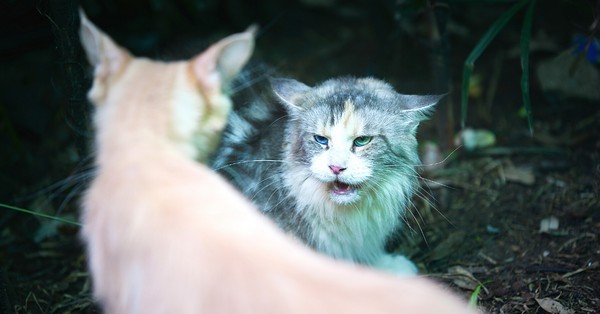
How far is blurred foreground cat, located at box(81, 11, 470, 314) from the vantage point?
1.63 m

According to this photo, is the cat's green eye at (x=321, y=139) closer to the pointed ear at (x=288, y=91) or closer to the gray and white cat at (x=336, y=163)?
the gray and white cat at (x=336, y=163)

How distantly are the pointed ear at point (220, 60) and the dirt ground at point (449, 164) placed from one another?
2.91ft

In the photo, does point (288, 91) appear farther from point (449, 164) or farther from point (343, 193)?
point (449, 164)

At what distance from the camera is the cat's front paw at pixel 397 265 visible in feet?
11.3

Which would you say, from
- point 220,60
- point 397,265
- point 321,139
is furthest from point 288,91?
point 397,265

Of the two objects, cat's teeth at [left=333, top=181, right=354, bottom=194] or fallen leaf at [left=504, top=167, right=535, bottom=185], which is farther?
fallen leaf at [left=504, top=167, right=535, bottom=185]

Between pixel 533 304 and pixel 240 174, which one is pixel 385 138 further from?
pixel 533 304

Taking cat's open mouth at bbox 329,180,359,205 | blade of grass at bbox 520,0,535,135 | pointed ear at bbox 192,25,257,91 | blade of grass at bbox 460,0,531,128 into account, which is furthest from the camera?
blade of grass at bbox 460,0,531,128

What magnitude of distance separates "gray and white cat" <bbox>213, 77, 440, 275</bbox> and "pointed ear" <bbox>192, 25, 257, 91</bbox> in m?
0.77

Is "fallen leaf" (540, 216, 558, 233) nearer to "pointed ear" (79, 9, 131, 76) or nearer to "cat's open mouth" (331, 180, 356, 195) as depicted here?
"cat's open mouth" (331, 180, 356, 195)

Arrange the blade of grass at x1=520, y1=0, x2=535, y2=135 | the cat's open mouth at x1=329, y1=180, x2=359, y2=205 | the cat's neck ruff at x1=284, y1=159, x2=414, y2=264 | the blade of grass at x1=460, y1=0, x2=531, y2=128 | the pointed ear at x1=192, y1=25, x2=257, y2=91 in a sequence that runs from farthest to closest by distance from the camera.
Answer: the blade of grass at x1=460, y1=0, x2=531, y2=128
the blade of grass at x1=520, y1=0, x2=535, y2=135
the cat's neck ruff at x1=284, y1=159, x2=414, y2=264
the cat's open mouth at x1=329, y1=180, x2=359, y2=205
the pointed ear at x1=192, y1=25, x2=257, y2=91

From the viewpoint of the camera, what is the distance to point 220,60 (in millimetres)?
2254

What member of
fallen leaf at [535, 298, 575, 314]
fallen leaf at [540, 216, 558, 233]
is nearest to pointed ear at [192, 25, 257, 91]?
fallen leaf at [535, 298, 575, 314]

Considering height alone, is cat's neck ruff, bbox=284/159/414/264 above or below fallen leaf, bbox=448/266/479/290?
above
